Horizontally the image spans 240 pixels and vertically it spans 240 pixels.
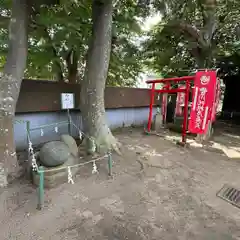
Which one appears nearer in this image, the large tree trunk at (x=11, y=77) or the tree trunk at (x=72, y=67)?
the large tree trunk at (x=11, y=77)

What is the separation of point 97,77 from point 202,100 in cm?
343

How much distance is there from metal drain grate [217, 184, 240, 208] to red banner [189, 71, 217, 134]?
251cm

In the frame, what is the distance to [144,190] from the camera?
3.54m

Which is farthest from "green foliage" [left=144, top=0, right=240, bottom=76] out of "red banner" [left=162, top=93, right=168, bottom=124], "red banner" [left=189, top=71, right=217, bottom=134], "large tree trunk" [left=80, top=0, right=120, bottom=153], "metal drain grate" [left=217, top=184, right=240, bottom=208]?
"metal drain grate" [left=217, top=184, right=240, bottom=208]

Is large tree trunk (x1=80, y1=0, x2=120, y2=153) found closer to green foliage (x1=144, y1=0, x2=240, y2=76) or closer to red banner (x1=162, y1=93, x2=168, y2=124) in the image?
green foliage (x1=144, y1=0, x2=240, y2=76)

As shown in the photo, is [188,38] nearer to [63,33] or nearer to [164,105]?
[164,105]

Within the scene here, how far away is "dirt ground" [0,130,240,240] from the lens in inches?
96.3

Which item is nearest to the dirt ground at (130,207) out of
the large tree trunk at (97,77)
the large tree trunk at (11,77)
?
the large tree trunk at (11,77)

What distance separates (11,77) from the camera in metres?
3.52

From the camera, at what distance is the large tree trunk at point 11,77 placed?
3484 millimetres

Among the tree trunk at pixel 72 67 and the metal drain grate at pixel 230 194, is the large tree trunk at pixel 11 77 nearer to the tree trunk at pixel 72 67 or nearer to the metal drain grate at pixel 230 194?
the metal drain grate at pixel 230 194

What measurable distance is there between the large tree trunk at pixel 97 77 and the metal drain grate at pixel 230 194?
2755 mm

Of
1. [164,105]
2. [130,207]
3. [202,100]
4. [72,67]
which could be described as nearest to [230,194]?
[130,207]

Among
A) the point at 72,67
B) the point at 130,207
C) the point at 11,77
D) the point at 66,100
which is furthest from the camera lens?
the point at 72,67
